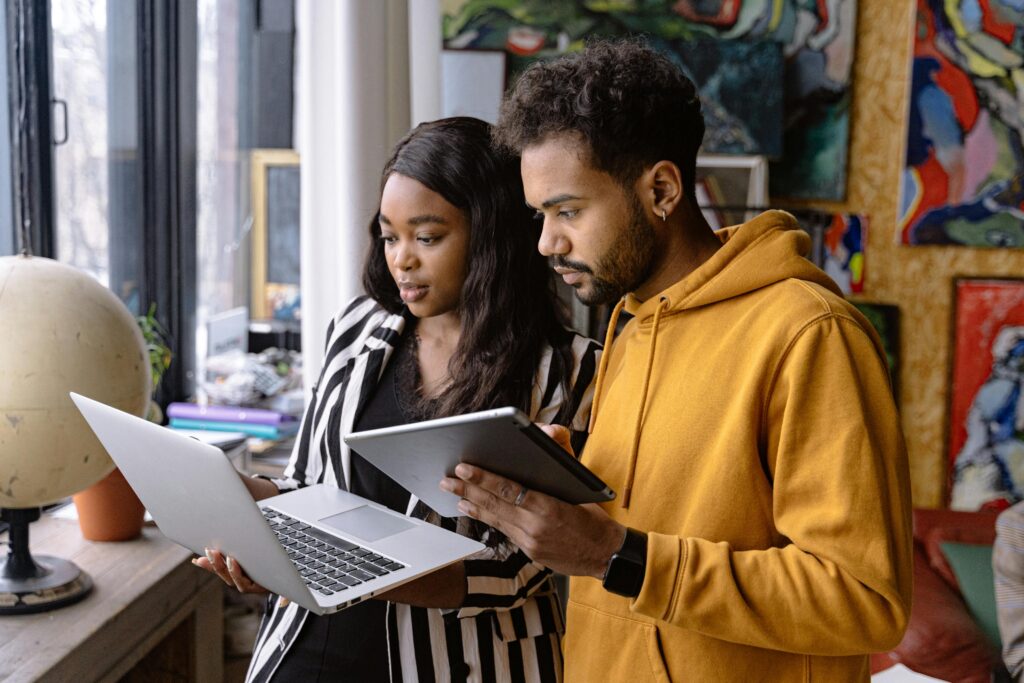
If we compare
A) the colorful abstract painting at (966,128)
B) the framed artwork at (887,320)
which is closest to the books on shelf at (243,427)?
the framed artwork at (887,320)

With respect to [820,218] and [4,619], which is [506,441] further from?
[820,218]

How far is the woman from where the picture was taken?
1277 mm

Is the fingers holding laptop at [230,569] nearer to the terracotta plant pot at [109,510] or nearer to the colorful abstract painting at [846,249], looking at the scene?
the terracotta plant pot at [109,510]

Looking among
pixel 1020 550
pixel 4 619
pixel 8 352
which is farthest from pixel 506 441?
pixel 1020 550

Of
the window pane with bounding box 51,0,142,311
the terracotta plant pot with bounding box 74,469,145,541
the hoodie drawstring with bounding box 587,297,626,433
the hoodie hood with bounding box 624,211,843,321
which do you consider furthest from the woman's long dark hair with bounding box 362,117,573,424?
the window pane with bounding box 51,0,142,311

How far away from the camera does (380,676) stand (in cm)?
128

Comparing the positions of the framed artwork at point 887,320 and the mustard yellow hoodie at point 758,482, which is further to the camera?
the framed artwork at point 887,320

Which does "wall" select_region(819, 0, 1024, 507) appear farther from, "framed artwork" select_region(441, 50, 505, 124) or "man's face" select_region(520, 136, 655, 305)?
"man's face" select_region(520, 136, 655, 305)

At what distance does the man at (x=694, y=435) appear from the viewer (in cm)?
85

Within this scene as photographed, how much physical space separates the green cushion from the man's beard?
1652 mm

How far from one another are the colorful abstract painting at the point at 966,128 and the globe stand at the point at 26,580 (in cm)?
255

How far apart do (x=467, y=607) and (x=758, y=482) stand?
1.61ft

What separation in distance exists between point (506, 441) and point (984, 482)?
2692mm

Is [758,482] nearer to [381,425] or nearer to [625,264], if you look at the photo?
[625,264]
